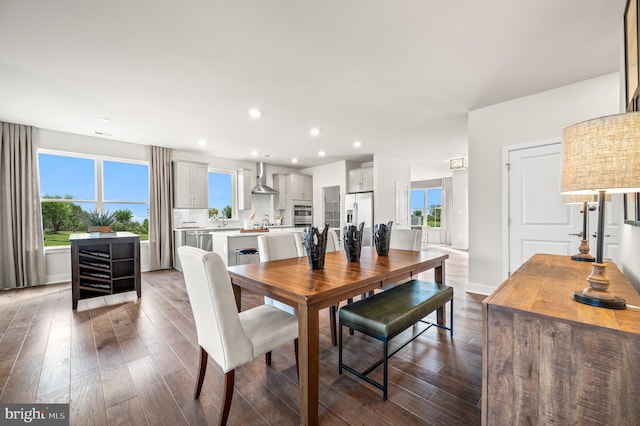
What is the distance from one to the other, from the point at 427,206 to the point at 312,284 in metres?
9.67

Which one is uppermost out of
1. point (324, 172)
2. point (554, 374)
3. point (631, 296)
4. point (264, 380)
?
point (324, 172)

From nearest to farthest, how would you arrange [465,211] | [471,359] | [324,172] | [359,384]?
[359,384] < [471,359] < [324,172] < [465,211]

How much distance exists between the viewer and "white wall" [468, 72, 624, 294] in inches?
116

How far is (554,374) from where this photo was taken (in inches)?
32.4

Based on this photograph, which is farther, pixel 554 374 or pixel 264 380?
pixel 264 380

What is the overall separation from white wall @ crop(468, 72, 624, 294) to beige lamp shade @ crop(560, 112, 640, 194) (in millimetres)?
2914

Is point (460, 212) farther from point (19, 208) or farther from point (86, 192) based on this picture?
point (19, 208)

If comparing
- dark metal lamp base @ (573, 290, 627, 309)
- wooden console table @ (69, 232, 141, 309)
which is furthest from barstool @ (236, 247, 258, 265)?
dark metal lamp base @ (573, 290, 627, 309)

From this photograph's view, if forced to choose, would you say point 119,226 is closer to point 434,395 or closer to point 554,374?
point 434,395

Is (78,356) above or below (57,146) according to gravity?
below

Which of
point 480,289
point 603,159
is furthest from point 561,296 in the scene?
point 480,289

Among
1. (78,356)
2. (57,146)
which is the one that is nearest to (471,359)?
(78,356)

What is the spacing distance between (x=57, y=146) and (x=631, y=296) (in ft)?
22.6

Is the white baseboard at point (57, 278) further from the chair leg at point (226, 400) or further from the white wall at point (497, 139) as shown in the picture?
the white wall at point (497, 139)
